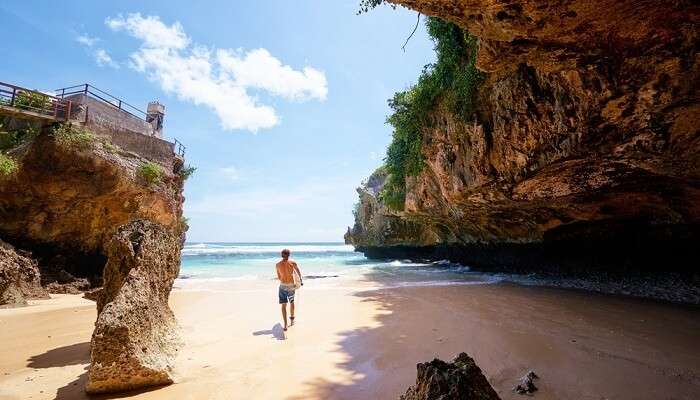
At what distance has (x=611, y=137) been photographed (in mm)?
6867

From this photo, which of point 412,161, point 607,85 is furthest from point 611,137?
point 412,161

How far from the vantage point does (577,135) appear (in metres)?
7.12

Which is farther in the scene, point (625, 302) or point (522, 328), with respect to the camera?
point (625, 302)

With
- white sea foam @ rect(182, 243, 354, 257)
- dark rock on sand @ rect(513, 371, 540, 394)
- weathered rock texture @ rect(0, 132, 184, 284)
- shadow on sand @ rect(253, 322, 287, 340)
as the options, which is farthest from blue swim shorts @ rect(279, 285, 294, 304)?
white sea foam @ rect(182, 243, 354, 257)

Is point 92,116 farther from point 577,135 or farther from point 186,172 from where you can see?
point 577,135

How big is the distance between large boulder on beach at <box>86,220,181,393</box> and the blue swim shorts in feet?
6.43

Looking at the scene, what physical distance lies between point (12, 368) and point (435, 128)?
11.9 metres

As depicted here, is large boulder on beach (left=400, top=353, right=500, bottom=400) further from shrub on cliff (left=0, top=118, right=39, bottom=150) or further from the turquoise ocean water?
shrub on cliff (left=0, top=118, right=39, bottom=150)

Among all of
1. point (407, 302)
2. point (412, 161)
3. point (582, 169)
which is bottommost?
point (407, 302)

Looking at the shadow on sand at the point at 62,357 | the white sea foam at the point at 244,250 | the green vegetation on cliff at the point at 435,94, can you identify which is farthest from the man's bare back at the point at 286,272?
the white sea foam at the point at 244,250

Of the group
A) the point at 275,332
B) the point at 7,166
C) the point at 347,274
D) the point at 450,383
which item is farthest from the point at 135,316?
the point at 347,274

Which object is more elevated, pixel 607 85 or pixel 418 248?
pixel 607 85

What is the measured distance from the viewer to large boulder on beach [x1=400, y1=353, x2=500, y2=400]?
1991mm

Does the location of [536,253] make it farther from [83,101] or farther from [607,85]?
[83,101]
